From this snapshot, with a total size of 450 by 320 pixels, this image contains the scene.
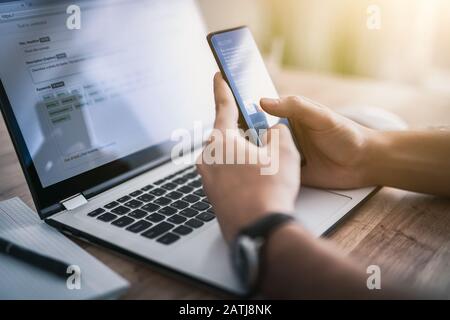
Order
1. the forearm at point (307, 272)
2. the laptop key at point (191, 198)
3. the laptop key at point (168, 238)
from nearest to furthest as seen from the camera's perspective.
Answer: the forearm at point (307, 272) → the laptop key at point (168, 238) → the laptop key at point (191, 198)

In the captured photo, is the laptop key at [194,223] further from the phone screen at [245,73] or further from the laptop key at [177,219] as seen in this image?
the phone screen at [245,73]

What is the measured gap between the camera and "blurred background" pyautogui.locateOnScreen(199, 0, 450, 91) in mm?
2018

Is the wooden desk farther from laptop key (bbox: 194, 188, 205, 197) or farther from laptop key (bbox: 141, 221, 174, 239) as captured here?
laptop key (bbox: 194, 188, 205, 197)

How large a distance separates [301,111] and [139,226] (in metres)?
0.29

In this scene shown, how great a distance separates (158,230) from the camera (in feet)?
1.88

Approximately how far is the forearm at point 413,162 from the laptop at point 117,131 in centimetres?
5

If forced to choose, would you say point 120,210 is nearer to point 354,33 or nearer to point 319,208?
point 319,208

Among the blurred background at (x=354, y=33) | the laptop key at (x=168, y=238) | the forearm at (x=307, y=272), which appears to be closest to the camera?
the forearm at (x=307, y=272)

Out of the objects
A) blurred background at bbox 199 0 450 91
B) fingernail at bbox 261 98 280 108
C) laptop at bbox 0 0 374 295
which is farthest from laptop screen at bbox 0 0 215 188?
blurred background at bbox 199 0 450 91

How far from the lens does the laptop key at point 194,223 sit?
582 mm

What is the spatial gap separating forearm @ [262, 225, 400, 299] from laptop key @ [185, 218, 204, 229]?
5.6 inches

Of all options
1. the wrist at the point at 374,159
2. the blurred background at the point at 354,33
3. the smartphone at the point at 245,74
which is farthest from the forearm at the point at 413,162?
the blurred background at the point at 354,33

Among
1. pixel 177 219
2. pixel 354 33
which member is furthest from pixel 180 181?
pixel 354 33
